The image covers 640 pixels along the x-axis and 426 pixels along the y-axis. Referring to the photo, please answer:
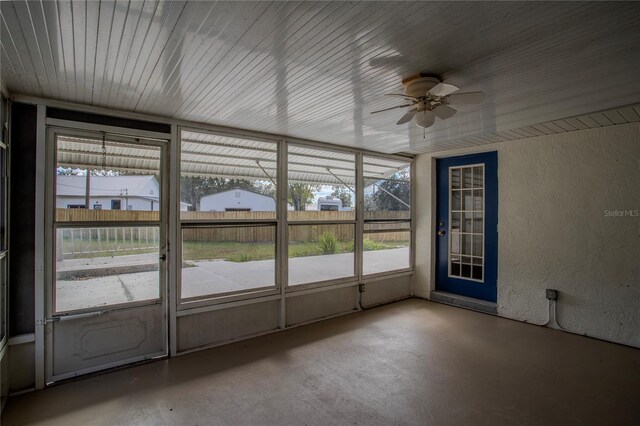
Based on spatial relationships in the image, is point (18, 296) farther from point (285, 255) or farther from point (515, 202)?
point (515, 202)

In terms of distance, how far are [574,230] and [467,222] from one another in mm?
1373

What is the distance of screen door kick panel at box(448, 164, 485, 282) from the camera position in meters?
4.82

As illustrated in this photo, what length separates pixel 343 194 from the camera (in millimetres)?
4770

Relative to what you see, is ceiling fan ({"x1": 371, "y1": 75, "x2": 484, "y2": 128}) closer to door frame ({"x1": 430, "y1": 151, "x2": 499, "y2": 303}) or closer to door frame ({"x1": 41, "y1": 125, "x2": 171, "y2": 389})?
door frame ({"x1": 41, "y1": 125, "x2": 171, "y2": 389})

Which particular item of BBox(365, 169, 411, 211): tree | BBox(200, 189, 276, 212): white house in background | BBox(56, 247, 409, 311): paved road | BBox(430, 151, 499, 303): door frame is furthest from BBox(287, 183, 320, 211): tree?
BBox(430, 151, 499, 303): door frame

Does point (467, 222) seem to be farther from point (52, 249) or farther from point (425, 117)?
point (52, 249)

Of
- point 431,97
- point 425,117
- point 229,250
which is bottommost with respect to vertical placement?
point 229,250

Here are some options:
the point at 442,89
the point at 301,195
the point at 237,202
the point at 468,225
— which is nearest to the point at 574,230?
the point at 468,225

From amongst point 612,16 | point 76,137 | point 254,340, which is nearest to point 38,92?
point 76,137

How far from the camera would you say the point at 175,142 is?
10.9 feet

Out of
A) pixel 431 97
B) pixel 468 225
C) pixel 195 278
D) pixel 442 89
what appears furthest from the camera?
pixel 468 225

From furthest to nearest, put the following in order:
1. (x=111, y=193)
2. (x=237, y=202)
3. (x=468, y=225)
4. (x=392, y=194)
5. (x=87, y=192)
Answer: (x=392, y=194)
(x=468, y=225)
(x=237, y=202)
(x=111, y=193)
(x=87, y=192)

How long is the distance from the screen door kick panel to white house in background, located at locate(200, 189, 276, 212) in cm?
296

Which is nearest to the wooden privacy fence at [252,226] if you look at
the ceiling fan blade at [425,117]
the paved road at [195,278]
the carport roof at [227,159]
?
the paved road at [195,278]
